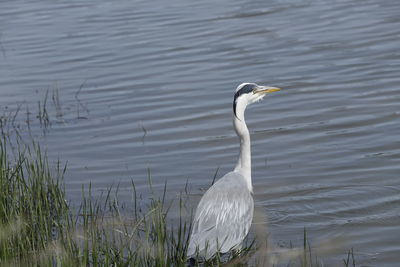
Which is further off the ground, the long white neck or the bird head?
the bird head

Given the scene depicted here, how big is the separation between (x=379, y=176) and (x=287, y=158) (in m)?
1.11

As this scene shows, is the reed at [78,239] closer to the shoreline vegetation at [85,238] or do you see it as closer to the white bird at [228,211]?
the shoreline vegetation at [85,238]

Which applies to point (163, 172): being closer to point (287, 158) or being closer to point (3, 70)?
point (287, 158)

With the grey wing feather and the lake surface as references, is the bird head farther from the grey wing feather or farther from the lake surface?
the lake surface

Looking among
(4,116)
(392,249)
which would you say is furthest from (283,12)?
(392,249)

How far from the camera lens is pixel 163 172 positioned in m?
8.98

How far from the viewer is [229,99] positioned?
1112 centimetres

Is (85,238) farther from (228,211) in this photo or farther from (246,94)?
(246,94)

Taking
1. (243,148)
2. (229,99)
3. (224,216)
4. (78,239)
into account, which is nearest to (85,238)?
(78,239)

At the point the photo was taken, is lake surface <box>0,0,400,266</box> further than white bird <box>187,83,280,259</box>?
Yes

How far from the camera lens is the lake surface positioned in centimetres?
819

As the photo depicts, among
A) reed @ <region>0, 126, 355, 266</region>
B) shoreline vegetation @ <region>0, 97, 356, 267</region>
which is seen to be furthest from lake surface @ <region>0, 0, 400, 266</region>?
reed @ <region>0, 126, 355, 266</region>

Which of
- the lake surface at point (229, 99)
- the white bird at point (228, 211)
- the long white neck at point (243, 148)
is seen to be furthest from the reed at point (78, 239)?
the lake surface at point (229, 99)

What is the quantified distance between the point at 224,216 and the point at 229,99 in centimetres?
427
